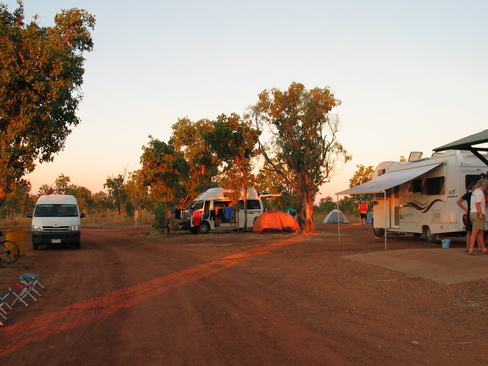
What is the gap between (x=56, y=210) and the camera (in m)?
17.0

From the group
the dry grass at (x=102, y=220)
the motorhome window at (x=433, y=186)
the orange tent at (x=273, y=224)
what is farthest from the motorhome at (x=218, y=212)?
the dry grass at (x=102, y=220)

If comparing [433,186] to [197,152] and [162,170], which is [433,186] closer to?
[162,170]

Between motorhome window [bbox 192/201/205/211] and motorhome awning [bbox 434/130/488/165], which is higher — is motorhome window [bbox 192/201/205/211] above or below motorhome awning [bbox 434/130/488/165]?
below

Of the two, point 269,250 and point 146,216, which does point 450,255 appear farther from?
point 146,216

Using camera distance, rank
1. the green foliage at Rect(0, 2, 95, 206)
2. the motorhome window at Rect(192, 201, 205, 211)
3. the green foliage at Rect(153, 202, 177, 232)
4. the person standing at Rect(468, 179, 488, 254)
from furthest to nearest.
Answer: the motorhome window at Rect(192, 201, 205, 211) < the green foliage at Rect(153, 202, 177, 232) < the green foliage at Rect(0, 2, 95, 206) < the person standing at Rect(468, 179, 488, 254)

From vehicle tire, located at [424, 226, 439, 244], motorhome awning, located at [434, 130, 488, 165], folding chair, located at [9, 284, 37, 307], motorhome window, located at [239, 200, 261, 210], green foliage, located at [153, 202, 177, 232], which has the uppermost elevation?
motorhome awning, located at [434, 130, 488, 165]

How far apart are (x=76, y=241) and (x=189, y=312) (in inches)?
450

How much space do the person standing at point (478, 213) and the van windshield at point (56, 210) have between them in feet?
45.6

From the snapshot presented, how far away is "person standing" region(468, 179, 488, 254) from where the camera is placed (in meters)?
10.0

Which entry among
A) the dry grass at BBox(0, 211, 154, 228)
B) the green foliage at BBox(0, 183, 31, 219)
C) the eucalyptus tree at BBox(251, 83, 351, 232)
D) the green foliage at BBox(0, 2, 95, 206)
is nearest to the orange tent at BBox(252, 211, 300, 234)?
the eucalyptus tree at BBox(251, 83, 351, 232)

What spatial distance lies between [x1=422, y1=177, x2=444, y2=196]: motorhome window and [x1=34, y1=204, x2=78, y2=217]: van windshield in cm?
1345

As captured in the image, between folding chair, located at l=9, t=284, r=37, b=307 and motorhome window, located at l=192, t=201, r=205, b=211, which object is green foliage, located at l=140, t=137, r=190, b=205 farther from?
folding chair, located at l=9, t=284, r=37, b=307

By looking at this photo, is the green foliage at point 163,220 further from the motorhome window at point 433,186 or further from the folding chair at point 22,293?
the folding chair at point 22,293

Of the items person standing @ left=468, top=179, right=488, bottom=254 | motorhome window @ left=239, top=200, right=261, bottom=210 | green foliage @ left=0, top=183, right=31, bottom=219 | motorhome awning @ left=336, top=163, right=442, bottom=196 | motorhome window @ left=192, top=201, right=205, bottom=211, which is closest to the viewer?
person standing @ left=468, top=179, right=488, bottom=254
